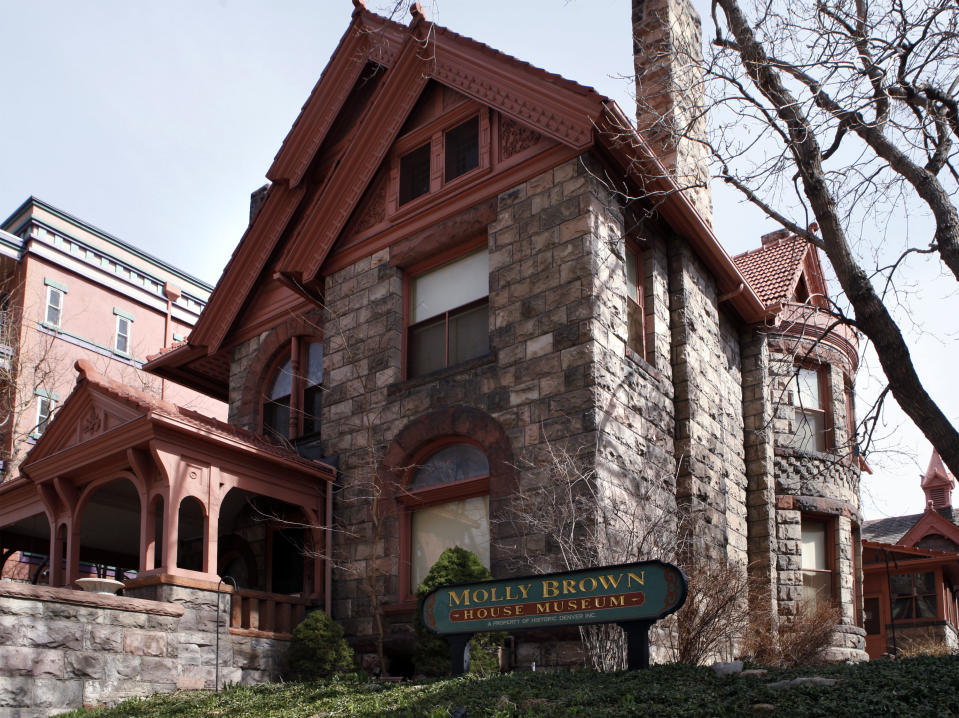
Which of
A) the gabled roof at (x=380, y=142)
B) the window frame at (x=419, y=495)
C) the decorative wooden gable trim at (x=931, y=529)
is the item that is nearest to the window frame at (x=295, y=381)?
the gabled roof at (x=380, y=142)

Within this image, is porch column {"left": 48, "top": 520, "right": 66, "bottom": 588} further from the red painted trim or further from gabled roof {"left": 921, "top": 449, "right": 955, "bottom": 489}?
gabled roof {"left": 921, "top": 449, "right": 955, "bottom": 489}

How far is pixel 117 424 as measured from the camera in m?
12.7

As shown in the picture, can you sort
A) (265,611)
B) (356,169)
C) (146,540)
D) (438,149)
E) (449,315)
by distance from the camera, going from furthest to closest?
(356,169) → (438,149) → (449,315) → (265,611) → (146,540)

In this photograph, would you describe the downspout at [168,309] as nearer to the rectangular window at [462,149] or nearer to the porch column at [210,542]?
the rectangular window at [462,149]

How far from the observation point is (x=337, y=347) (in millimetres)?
15211

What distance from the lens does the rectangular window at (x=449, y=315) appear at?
1383 centimetres

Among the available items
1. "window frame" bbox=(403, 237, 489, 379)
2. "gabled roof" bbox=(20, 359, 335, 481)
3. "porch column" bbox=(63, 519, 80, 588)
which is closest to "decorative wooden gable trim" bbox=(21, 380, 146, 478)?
"gabled roof" bbox=(20, 359, 335, 481)

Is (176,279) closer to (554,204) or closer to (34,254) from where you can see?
(34,254)

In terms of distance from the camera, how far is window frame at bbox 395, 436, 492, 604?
12773mm

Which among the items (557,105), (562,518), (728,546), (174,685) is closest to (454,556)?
(562,518)

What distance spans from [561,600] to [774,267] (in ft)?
36.5

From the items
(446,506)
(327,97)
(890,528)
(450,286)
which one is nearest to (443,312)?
(450,286)

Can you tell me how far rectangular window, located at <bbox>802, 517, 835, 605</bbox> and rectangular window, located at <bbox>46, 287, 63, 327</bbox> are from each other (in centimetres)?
2335

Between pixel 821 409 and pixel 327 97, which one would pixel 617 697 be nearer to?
pixel 821 409
